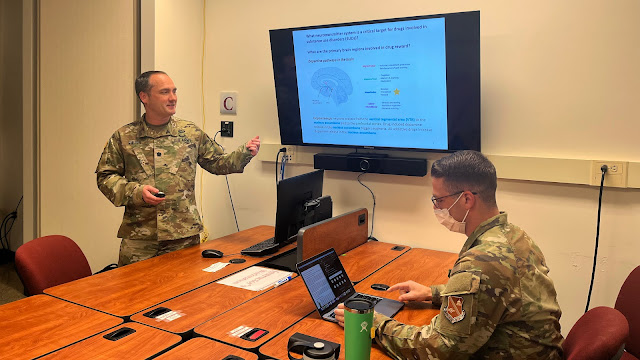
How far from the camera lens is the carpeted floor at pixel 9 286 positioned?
405 cm

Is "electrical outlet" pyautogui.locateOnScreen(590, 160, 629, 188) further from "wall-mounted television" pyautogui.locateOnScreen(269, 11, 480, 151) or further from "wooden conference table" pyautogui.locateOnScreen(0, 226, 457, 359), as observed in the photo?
"wooden conference table" pyautogui.locateOnScreen(0, 226, 457, 359)

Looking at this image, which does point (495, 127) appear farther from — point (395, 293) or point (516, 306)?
point (516, 306)

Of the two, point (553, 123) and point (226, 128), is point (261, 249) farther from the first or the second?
point (553, 123)

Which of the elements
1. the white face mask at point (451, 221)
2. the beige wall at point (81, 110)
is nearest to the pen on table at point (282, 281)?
the white face mask at point (451, 221)

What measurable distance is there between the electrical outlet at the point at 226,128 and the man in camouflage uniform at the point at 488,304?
7.77 feet

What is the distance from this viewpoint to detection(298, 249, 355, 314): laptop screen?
191cm

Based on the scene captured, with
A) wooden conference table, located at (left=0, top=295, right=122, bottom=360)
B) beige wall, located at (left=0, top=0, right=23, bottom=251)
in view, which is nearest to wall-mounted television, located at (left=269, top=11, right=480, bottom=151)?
wooden conference table, located at (left=0, top=295, right=122, bottom=360)

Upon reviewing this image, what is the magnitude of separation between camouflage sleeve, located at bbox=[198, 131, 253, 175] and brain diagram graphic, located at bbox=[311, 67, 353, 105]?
63 centimetres

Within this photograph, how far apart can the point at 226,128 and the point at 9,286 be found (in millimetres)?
2319

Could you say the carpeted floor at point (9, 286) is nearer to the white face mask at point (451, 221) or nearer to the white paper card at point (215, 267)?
the white paper card at point (215, 267)

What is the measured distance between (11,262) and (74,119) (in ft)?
6.36

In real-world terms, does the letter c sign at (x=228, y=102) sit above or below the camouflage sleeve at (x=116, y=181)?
above

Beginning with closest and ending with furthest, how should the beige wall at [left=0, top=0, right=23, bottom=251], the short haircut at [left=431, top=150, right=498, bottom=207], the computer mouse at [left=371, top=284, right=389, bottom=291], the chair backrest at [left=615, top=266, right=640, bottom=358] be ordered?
the short haircut at [left=431, top=150, right=498, bottom=207], the chair backrest at [left=615, top=266, right=640, bottom=358], the computer mouse at [left=371, top=284, right=389, bottom=291], the beige wall at [left=0, top=0, right=23, bottom=251]

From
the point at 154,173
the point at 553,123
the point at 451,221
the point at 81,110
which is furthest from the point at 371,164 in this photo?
the point at 81,110
